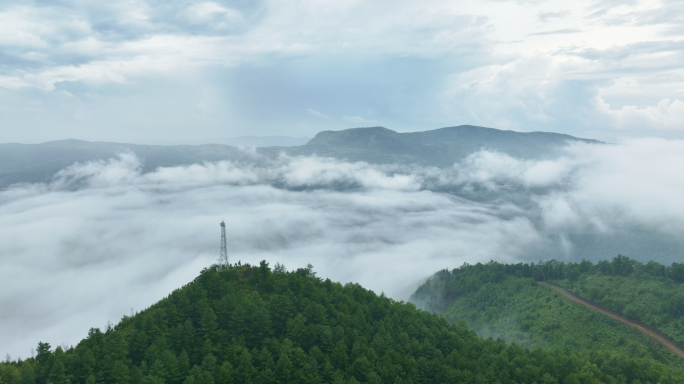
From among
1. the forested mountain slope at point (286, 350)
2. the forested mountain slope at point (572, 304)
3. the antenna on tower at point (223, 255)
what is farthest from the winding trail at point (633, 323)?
the antenna on tower at point (223, 255)

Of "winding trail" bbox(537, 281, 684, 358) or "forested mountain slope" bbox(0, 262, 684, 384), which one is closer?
"forested mountain slope" bbox(0, 262, 684, 384)

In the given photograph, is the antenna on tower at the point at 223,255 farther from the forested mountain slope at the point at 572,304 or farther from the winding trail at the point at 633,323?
the winding trail at the point at 633,323

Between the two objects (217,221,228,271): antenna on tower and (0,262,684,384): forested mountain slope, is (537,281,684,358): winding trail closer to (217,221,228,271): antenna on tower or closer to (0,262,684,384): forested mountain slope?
(0,262,684,384): forested mountain slope

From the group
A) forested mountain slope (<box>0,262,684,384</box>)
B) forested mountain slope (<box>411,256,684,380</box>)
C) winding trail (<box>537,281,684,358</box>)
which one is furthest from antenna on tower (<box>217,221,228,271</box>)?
winding trail (<box>537,281,684,358</box>)

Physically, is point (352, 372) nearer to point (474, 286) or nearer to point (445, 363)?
point (445, 363)

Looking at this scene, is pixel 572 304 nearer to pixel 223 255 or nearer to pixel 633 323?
pixel 633 323
